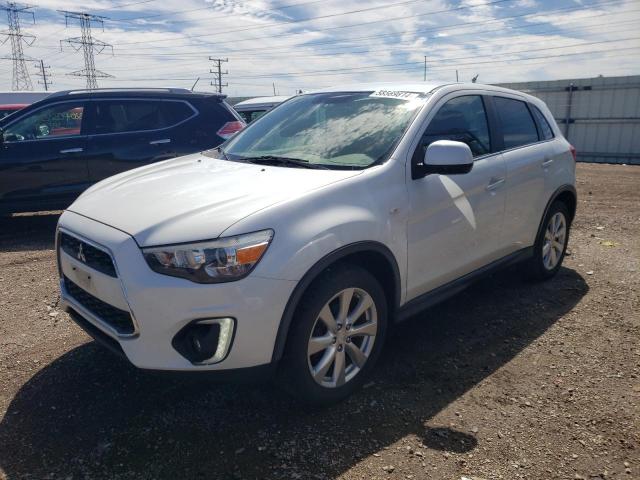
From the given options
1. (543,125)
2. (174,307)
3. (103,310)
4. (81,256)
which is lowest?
(103,310)

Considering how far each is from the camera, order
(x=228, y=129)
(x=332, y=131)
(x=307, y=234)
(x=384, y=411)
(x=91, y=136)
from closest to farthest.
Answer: (x=307, y=234), (x=384, y=411), (x=332, y=131), (x=91, y=136), (x=228, y=129)

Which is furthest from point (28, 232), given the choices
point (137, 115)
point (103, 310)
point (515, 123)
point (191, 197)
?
point (515, 123)

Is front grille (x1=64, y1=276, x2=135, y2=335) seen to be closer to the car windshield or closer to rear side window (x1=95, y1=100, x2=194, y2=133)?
the car windshield

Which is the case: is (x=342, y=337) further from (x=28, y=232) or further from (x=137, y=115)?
(x=28, y=232)

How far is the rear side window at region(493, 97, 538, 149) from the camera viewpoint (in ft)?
13.4

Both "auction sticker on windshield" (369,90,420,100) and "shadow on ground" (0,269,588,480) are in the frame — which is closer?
"shadow on ground" (0,269,588,480)

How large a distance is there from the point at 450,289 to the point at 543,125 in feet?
6.91

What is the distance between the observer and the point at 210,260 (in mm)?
2287

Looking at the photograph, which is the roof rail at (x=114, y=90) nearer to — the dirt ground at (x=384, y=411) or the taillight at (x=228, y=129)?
the taillight at (x=228, y=129)

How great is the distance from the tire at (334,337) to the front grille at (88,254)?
92 centimetres

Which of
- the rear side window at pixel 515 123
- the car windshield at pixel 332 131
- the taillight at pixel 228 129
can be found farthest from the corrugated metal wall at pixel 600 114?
the car windshield at pixel 332 131

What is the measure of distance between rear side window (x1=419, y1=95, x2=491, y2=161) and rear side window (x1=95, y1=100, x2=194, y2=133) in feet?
14.6

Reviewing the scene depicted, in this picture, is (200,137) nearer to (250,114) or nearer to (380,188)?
(380,188)

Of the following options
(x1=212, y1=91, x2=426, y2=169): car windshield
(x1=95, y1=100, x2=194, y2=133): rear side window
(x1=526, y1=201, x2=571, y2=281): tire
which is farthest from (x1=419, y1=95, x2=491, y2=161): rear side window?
(x1=95, y1=100, x2=194, y2=133): rear side window
